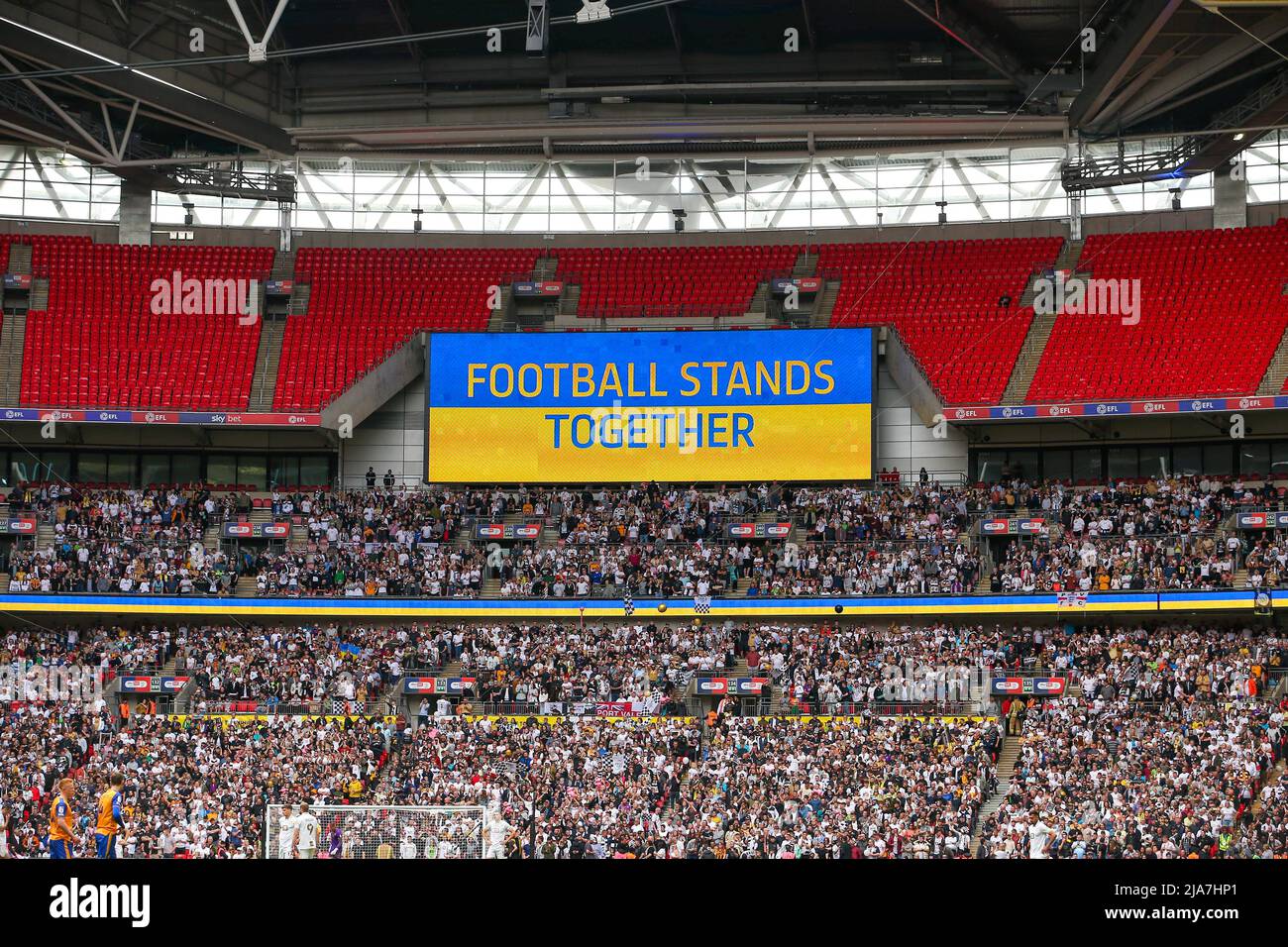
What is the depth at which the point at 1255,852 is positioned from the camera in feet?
85.5

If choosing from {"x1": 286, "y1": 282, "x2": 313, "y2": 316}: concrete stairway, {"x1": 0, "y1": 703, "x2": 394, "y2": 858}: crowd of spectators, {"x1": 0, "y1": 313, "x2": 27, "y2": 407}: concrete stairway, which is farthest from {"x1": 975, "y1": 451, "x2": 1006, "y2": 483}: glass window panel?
{"x1": 0, "y1": 313, "x2": 27, "y2": 407}: concrete stairway

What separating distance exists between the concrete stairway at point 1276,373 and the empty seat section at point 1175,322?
0.15m

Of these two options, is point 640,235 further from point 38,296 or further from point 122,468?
point 38,296

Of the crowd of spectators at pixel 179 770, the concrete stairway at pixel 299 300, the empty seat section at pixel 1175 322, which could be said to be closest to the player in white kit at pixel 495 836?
the crowd of spectators at pixel 179 770

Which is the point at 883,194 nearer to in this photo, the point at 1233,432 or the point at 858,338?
the point at 858,338

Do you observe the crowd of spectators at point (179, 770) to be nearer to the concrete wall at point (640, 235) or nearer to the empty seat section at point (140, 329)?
the empty seat section at point (140, 329)

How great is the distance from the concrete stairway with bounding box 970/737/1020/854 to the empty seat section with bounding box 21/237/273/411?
24437 mm

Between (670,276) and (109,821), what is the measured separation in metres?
34.8

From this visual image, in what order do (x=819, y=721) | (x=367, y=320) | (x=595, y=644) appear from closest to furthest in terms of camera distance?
(x=819, y=721) < (x=595, y=644) < (x=367, y=320)

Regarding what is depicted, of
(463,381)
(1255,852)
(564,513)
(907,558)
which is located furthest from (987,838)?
(463,381)

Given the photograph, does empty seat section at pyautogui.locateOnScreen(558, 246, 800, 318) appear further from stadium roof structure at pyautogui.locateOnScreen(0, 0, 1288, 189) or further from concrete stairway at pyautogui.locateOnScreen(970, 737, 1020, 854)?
concrete stairway at pyautogui.locateOnScreen(970, 737, 1020, 854)

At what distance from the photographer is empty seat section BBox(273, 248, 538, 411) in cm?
4538

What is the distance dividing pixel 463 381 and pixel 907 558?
14753 millimetres
